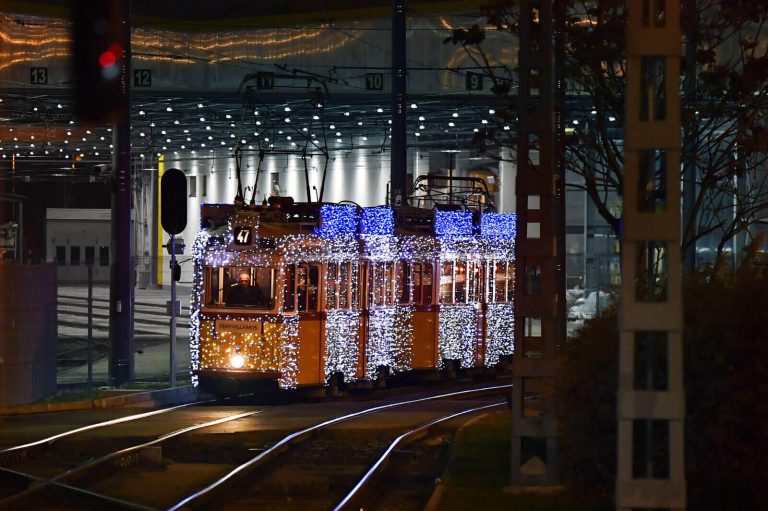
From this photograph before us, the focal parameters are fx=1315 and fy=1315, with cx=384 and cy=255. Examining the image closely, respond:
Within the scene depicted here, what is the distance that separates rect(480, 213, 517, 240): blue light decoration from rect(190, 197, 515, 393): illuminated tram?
1.65m

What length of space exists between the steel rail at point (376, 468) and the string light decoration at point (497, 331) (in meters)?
6.30

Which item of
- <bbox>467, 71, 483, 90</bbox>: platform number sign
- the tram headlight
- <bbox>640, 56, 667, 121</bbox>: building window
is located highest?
<bbox>467, 71, 483, 90</bbox>: platform number sign

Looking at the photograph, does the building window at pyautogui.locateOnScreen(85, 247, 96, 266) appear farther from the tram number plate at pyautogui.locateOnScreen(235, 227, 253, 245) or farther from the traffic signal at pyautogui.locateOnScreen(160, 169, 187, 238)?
the tram number plate at pyautogui.locateOnScreen(235, 227, 253, 245)

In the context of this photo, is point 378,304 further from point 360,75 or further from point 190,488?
point 360,75

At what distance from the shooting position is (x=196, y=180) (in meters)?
61.2

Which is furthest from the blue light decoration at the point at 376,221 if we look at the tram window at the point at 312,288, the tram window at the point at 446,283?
the tram window at the point at 446,283

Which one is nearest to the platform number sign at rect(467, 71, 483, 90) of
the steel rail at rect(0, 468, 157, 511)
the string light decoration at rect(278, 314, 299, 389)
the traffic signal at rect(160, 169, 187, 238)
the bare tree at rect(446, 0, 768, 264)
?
the traffic signal at rect(160, 169, 187, 238)

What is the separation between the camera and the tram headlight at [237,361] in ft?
72.4

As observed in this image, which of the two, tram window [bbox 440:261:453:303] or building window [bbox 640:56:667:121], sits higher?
building window [bbox 640:56:667:121]

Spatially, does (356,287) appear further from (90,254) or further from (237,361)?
(90,254)

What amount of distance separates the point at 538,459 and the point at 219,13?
35.2 m

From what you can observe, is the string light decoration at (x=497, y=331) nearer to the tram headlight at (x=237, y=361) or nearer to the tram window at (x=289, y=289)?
the tram window at (x=289, y=289)

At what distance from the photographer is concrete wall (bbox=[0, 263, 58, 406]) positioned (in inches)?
893

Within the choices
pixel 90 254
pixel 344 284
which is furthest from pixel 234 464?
pixel 90 254
